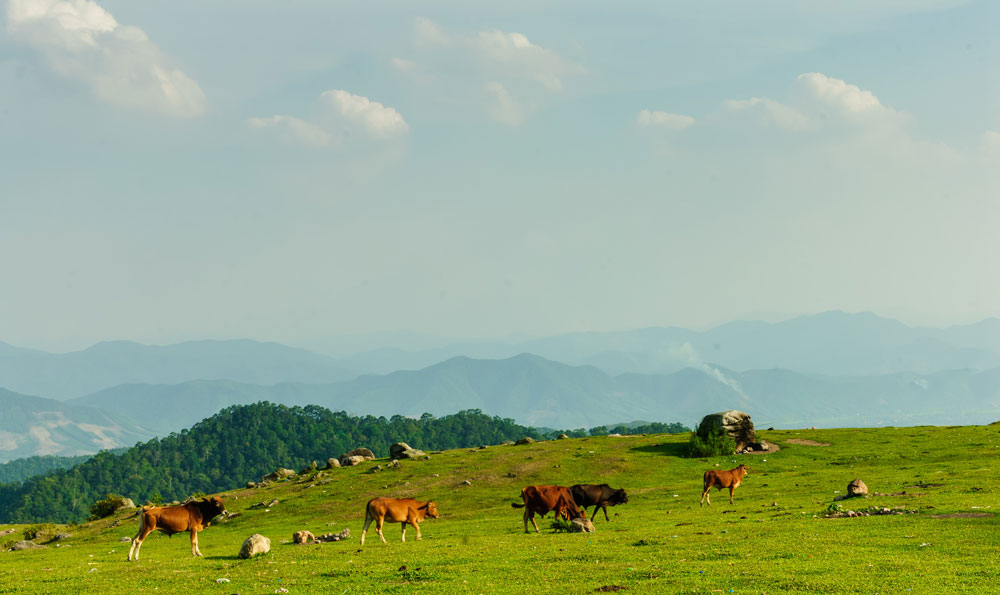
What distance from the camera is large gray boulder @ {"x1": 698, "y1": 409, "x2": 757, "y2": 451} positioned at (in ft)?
241

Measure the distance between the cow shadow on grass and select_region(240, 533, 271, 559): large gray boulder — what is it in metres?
50.0

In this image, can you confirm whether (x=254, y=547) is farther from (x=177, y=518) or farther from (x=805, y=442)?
(x=805, y=442)

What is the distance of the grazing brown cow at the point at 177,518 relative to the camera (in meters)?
28.8

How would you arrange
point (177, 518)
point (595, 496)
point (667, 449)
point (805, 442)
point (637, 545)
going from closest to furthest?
point (637, 545) → point (177, 518) → point (595, 496) → point (667, 449) → point (805, 442)

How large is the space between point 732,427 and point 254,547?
56.5 metres

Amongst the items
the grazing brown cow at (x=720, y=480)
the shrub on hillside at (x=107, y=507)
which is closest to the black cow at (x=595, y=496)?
the grazing brown cow at (x=720, y=480)

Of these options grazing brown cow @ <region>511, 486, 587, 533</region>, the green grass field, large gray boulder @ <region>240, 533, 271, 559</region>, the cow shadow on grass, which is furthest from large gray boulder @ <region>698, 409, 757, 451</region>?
large gray boulder @ <region>240, 533, 271, 559</region>

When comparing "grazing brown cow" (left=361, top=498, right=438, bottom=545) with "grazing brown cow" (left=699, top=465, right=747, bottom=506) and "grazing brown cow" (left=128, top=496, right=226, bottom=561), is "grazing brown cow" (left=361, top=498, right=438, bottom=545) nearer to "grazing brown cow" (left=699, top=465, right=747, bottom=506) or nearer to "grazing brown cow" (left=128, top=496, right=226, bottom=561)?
"grazing brown cow" (left=128, top=496, right=226, bottom=561)

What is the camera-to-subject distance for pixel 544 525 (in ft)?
123

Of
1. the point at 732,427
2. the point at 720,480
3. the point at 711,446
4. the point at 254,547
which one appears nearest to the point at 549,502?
the point at 254,547

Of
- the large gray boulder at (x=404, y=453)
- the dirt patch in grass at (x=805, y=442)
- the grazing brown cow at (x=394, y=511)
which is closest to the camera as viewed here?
the grazing brown cow at (x=394, y=511)

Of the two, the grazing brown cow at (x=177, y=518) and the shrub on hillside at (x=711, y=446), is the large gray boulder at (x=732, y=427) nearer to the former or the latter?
the shrub on hillside at (x=711, y=446)

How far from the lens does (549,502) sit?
33875 mm

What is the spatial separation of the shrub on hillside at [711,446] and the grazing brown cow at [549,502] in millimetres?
39807
